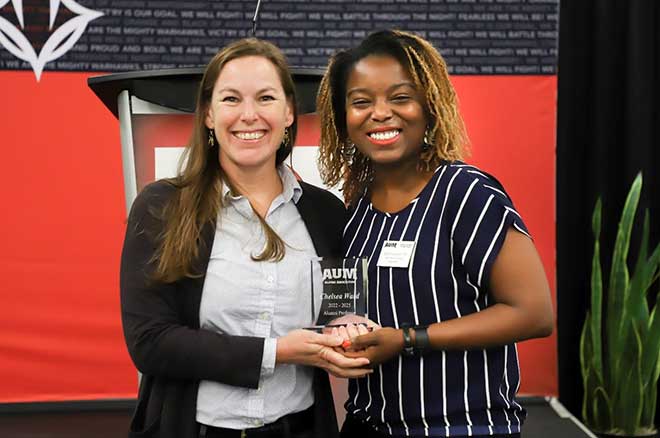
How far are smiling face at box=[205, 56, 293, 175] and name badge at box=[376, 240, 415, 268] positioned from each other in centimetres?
36

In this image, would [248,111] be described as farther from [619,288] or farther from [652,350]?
[652,350]

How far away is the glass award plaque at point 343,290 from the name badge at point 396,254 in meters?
0.04

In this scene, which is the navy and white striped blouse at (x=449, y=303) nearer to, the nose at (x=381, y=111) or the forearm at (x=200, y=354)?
the nose at (x=381, y=111)

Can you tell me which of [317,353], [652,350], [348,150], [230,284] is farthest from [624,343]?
[230,284]

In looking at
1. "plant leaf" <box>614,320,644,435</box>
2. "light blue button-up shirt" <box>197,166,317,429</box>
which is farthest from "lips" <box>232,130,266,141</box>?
"plant leaf" <box>614,320,644,435</box>

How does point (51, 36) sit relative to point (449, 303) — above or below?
above

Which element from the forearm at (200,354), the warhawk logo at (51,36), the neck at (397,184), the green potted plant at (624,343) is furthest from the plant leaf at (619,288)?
the warhawk logo at (51,36)

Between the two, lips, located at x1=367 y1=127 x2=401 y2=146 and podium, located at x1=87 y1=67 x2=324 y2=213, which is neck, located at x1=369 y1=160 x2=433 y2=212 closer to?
lips, located at x1=367 y1=127 x2=401 y2=146

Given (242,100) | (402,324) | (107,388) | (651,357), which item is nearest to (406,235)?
(402,324)

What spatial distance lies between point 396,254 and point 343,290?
0.46 ft

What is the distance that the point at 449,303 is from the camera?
1718 millimetres

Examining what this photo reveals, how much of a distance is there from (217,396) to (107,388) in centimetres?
256

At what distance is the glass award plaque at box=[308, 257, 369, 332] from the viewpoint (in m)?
1.75

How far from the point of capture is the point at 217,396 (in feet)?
5.77
